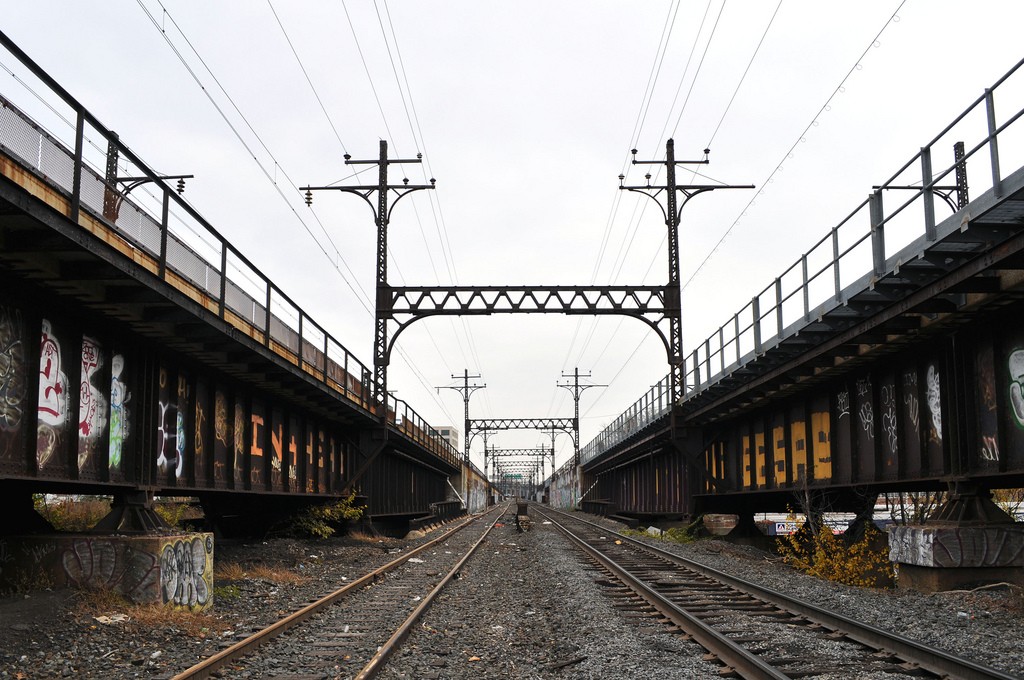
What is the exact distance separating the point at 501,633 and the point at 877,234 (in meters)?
7.64

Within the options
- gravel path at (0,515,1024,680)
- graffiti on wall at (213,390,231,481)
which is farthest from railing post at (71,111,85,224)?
graffiti on wall at (213,390,231,481)

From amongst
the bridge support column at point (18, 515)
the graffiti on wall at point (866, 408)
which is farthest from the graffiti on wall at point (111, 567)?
the graffiti on wall at point (866, 408)

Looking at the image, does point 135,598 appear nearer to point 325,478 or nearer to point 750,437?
point 325,478

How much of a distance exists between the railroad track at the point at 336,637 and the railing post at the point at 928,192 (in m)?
7.98

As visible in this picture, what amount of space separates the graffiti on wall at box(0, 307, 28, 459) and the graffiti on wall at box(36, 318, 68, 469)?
0.33m

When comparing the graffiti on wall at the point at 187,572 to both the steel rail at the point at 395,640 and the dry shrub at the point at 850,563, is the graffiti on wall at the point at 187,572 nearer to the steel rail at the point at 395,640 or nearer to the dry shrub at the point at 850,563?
the steel rail at the point at 395,640

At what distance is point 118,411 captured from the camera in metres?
12.0

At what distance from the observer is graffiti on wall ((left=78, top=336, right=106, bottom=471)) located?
35.8ft

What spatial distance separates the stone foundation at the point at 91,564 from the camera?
1101cm

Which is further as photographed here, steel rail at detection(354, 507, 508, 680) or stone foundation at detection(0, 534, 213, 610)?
stone foundation at detection(0, 534, 213, 610)

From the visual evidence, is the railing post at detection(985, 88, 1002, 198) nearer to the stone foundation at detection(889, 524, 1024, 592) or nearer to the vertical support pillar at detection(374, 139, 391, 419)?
the stone foundation at detection(889, 524, 1024, 592)

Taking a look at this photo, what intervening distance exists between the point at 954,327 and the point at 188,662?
35.3ft

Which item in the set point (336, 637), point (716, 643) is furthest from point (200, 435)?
point (716, 643)

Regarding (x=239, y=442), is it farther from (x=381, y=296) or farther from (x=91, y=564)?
(x=381, y=296)
